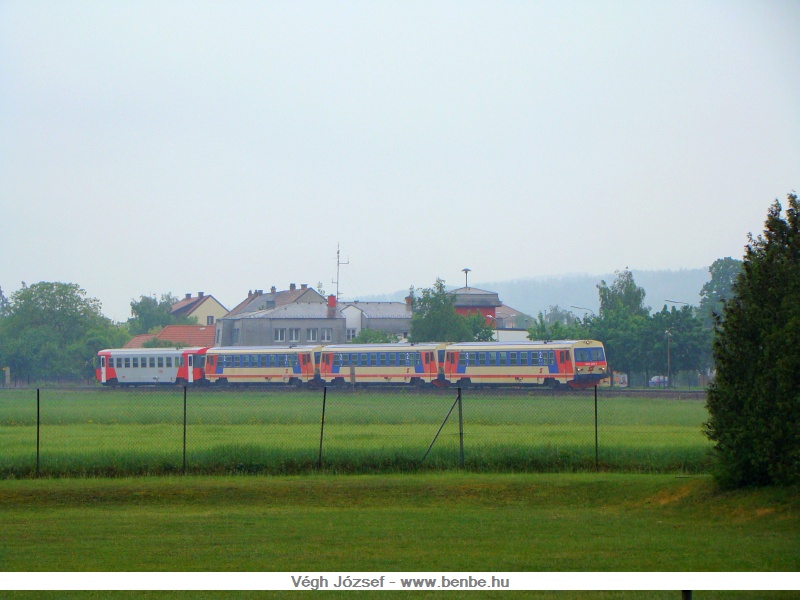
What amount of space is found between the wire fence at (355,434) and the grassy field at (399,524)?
4.22ft

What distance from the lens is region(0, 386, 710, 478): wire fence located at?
2036cm

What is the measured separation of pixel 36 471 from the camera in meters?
19.8

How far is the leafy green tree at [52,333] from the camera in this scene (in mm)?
78688

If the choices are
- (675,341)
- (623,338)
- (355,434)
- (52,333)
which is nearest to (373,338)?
(623,338)

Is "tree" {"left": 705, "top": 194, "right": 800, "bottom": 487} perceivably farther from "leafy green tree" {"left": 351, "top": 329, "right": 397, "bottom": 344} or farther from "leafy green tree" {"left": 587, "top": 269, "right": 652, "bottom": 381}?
"leafy green tree" {"left": 351, "top": 329, "right": 397, "bottom": 344}

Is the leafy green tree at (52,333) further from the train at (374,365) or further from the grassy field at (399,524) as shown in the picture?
the grassy field at (399,524)

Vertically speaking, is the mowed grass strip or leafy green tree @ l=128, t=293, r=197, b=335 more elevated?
leafy green tree @ l=128, t=293, r=197, b=335

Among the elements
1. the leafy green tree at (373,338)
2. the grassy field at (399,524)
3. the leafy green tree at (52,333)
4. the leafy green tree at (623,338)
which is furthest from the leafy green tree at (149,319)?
the grassy field at (399,524)

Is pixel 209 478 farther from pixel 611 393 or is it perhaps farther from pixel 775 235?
pixel 611 393

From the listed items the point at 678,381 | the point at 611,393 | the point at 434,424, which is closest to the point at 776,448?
the point at 434,424

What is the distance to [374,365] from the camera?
2264 inches

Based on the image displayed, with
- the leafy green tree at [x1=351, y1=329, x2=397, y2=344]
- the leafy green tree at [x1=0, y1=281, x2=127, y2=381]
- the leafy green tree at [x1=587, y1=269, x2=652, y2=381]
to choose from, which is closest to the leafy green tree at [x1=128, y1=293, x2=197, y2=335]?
the leafy green tree at [x1=0, y1=281, x2=127, y2=381]

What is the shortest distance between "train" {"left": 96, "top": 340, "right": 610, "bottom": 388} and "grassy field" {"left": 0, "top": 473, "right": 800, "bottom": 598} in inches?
1351

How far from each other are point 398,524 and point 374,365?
43415 mm
